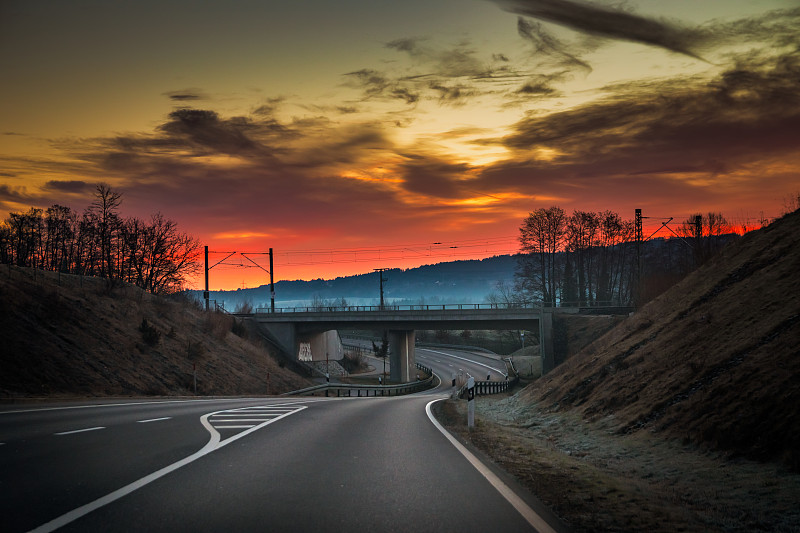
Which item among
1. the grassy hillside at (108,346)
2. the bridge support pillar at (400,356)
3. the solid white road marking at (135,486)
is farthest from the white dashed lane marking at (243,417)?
the bridge support pillar at (400,356)

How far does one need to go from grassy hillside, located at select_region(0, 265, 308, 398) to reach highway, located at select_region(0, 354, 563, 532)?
48.1 ft

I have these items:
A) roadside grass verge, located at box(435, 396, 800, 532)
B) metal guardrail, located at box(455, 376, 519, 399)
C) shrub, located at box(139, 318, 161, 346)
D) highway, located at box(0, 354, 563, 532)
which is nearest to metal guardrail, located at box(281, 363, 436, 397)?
metal guardrail, located at box(455, 376, 519, 399)

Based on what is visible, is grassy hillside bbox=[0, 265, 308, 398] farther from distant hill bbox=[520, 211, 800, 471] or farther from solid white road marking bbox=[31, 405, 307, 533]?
distant hill bbox=[520, 211, 800, 471]

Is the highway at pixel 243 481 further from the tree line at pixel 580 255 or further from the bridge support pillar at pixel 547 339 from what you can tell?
the tree line at pixel 580 255

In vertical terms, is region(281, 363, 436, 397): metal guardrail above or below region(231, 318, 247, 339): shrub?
below

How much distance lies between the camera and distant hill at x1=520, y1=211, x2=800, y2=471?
370 inches

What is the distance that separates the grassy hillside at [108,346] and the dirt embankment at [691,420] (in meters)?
19.2

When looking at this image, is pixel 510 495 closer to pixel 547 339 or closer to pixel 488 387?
pixel 488 387

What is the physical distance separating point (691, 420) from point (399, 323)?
57.6 metres

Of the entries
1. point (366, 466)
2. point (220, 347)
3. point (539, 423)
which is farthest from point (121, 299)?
point (366, 466)

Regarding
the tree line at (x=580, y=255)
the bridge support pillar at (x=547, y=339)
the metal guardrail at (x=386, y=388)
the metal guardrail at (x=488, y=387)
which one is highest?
the tree line at (x=580, y=255)

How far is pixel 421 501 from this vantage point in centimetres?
600

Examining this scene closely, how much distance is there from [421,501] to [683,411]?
7936 millimetres

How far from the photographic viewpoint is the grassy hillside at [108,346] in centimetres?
2628
